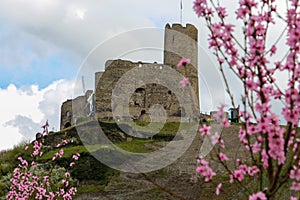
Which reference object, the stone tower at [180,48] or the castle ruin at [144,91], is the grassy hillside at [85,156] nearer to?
the castle ruin at [144,91]

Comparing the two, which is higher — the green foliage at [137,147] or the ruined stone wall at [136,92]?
the ruined stone wall at [136,92]

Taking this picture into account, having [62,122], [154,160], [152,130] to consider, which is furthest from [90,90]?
[154,160]

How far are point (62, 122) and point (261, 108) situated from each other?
130 ft

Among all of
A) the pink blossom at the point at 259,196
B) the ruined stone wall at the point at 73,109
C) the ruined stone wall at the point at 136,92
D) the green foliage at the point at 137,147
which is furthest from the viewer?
the ruined stone wall at the point at 73,109

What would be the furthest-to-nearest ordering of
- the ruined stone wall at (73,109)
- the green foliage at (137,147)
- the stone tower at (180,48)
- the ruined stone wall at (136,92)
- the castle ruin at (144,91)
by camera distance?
the stone tower at (180,48) → the ruined stone wall at (73,109) → the ruined stone wall at (136,92) → the castle ruin at (144,91) → the green foliage at (137,147)

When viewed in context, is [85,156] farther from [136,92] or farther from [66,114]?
[66,114]

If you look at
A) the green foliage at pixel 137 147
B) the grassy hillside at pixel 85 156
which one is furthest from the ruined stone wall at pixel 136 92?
the green foliage at pixel 137 147

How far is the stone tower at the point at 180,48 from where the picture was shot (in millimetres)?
38938

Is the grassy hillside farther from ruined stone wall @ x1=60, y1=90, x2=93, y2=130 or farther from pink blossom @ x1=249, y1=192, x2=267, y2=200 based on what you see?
ruined stone wall @ x1=60, y1=90, x2=93, y2=130

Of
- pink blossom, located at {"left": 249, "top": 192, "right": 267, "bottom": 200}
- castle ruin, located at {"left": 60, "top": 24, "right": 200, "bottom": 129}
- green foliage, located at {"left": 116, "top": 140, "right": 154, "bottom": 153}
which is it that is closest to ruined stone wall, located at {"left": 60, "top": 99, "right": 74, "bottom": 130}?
castle ruin, located at {"left": 60, "top": 24, "right": 200, "bottom": 129}

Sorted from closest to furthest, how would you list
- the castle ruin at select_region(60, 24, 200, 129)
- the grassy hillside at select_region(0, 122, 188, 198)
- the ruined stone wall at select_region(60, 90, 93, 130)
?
the grassy hillside at select_region(0, 122, 188, 198) < the castle ruin at select_region(60, 24, 200, 129) < the ruined stone wall at select_region(60, 90, 93, 130)

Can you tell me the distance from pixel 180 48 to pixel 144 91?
17.7ft

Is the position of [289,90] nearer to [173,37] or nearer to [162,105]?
[162,105]

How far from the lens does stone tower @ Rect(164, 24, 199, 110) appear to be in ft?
128
